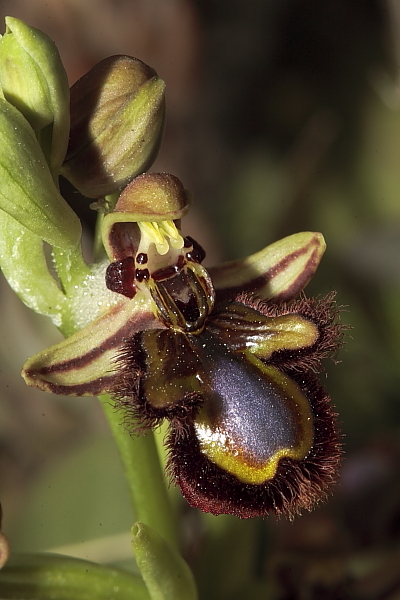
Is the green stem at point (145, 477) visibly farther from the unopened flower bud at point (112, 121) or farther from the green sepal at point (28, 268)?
the unopened flower bud at point (112, 121)

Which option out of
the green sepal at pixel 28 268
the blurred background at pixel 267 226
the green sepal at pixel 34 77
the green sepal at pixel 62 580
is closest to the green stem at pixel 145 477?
the green sepal at pixel 62 580

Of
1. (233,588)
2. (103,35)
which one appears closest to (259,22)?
(103,35)

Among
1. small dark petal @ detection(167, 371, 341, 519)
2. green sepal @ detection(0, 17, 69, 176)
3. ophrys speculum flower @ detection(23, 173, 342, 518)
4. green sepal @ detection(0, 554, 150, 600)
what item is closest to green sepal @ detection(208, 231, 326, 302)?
ophrys speculum flower @ detection(23, 173, 342, 518)

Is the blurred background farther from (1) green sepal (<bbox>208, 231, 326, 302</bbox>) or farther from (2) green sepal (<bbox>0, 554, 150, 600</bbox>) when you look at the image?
(1) green sepal (<bbox>208, 231, 326, 302</bbox>)

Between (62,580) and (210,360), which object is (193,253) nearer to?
(210,360)

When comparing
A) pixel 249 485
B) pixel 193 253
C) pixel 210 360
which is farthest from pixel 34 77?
pixel 249 485

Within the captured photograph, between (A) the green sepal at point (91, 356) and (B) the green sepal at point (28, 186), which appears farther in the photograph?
(A) the green sepal at point (91, 356)
